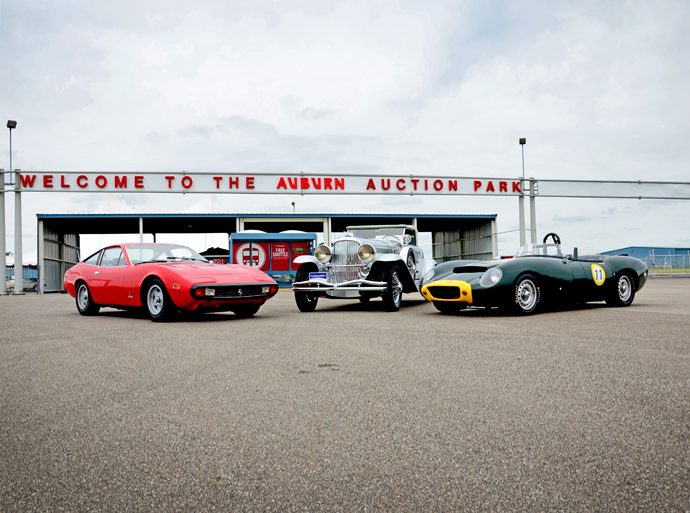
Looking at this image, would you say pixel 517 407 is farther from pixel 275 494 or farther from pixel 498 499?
pixel 275 494

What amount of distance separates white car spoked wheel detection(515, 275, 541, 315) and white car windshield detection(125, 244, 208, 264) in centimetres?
513

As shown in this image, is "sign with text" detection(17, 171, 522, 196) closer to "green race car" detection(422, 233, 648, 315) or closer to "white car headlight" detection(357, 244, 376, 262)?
"white car headlight" detection(357, 244, 376, 262)

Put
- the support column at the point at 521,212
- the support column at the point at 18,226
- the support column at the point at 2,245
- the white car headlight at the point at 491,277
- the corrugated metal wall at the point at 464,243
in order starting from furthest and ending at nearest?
the corrugated metal wall at the point at 464,243
the support column at the point at 521,212
the support column at the point at 18,226
the support column at the point at 2,245
the white car headlight at the point at 491,277

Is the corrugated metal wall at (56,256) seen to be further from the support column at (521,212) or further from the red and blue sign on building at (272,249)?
the support column at (521,212)

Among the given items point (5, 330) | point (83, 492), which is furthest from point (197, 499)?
point (5, 330)

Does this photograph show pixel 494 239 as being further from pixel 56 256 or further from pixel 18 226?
pixel 56 256

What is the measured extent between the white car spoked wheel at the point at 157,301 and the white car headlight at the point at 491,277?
4.63 m

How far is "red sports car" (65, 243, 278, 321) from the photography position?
→ 8766mm

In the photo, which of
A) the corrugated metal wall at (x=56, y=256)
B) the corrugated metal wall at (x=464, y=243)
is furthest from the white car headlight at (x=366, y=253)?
the corrugated metal wall at (x=464, y=243)

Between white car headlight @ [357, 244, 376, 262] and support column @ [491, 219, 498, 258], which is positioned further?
support column @ [491, 219, 498, 258]

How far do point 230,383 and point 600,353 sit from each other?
10.4 ft

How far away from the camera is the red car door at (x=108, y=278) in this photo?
9836mm

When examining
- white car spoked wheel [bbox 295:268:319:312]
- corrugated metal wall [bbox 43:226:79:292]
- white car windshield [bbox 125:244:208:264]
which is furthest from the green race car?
corrugated metal wall [bbox 43:226:79:292]

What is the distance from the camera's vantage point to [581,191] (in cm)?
2912
